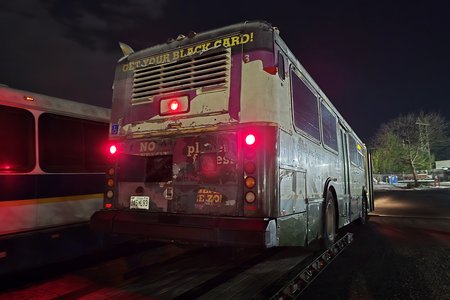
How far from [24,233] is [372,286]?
4.77 metres

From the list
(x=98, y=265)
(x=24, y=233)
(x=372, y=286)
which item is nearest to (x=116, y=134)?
(x=24, y=233)

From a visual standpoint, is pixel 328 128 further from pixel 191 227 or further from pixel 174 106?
pixel 191 227

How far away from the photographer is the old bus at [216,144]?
417cm

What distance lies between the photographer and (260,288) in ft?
15.0

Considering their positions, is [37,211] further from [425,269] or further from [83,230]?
[425,269]

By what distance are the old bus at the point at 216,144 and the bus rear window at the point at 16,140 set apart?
1153 mm

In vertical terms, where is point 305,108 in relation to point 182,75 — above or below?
below

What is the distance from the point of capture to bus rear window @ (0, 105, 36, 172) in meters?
4.91

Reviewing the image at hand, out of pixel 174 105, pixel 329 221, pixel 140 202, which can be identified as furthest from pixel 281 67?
pixel 329 221

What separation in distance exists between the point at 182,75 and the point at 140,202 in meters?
1.83

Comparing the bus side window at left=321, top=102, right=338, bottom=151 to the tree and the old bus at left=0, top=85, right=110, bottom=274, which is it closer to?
the old bus at left=0, top=85, right=110, bottom=274

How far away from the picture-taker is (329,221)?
653cm

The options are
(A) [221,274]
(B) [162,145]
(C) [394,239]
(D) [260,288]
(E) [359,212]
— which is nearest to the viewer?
(D) [260,288]

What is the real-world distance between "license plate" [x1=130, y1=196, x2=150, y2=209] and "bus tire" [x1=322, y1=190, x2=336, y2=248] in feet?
9.62
